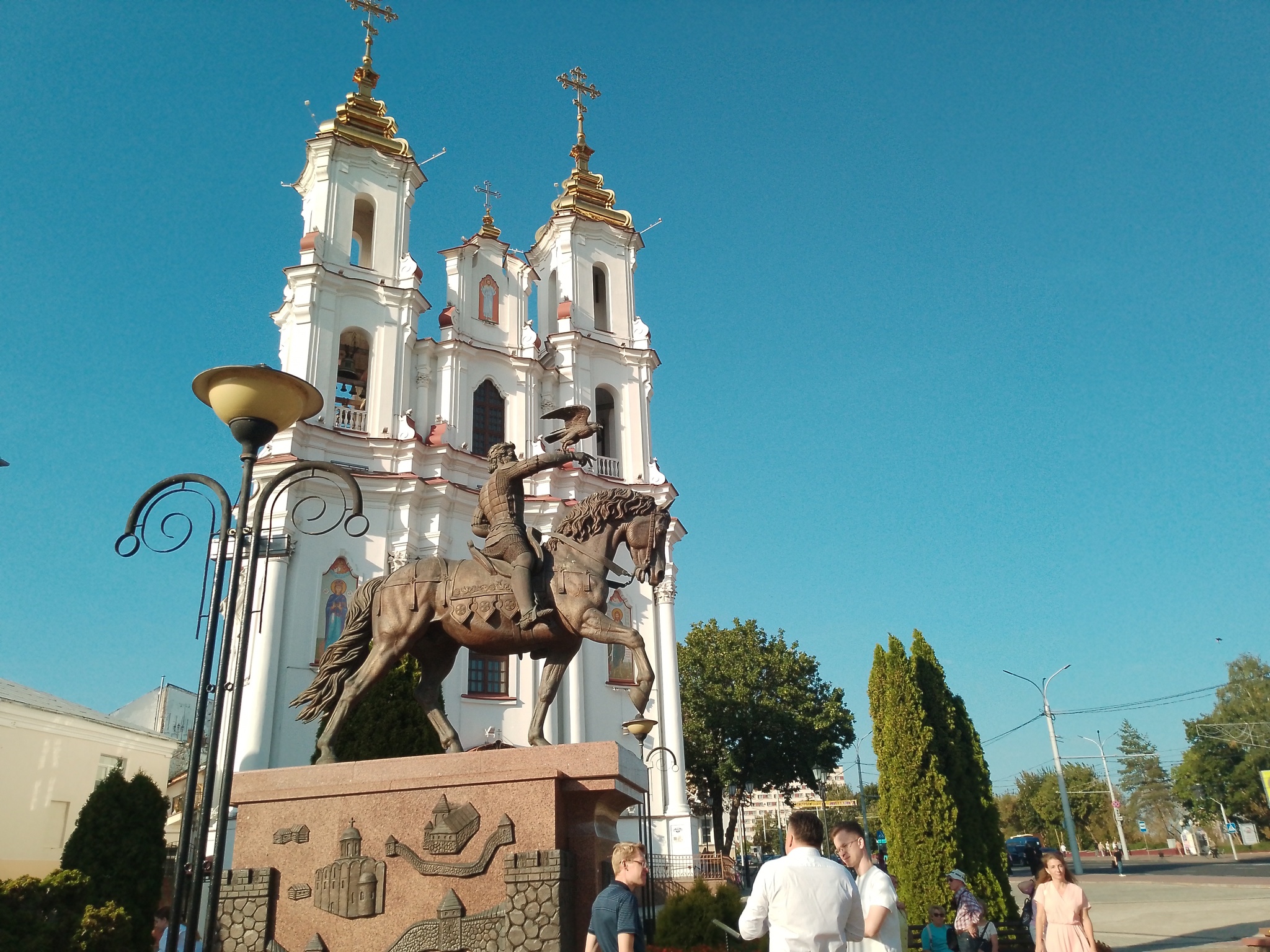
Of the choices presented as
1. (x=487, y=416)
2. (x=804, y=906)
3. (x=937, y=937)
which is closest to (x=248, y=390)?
(x=804, y=906)

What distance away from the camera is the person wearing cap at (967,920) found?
986cm

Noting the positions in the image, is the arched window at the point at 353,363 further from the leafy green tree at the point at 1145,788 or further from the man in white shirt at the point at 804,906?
the leafy green tree at the point at 1145,788

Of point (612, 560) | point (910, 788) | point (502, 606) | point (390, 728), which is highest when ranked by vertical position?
point (612, 560)

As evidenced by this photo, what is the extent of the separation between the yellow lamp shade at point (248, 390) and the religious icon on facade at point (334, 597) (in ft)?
54.9

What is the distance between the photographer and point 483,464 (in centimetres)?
2677

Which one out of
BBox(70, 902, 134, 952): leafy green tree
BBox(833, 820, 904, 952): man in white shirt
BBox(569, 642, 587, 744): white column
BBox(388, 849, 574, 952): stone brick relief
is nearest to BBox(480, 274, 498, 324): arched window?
BBox(569, 642, 587, 744): white column

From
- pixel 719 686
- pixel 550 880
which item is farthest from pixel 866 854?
pixel 719 686

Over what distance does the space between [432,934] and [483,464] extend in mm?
20202

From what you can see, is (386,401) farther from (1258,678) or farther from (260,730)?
(1258,678)

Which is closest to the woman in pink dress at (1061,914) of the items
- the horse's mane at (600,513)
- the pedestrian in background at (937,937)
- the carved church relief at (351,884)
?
the pedestrian in background at (937,937)

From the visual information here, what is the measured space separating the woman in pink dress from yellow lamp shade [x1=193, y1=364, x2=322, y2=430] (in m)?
6.32

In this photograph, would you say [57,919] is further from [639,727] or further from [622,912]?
[639,727]

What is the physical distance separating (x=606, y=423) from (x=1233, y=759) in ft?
156

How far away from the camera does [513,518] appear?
30.9 feet
